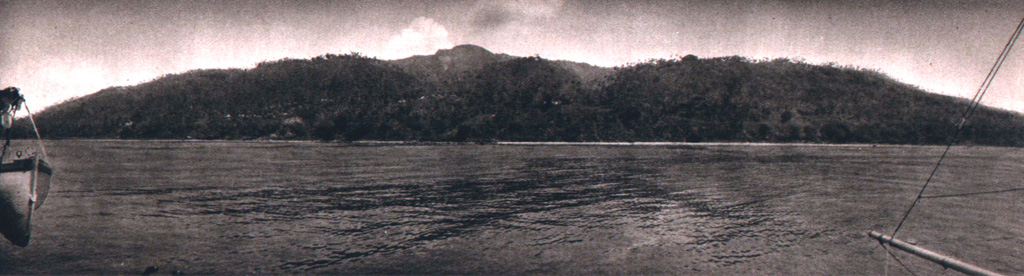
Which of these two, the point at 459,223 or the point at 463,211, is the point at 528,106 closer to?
the point at 463,211

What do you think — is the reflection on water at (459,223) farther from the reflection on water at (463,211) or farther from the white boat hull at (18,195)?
the white boat hull at (18,195)

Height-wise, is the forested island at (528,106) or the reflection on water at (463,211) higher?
the forested island at (528,106)

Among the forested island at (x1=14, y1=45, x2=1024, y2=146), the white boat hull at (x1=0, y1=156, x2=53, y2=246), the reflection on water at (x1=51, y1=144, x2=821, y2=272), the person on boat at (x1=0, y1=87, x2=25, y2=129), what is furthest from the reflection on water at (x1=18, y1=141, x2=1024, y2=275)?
the forested island at (x1=14, y1=45, x2=1024, y2=146)

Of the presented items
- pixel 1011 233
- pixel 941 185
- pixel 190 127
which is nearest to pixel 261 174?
pixel 1011 233

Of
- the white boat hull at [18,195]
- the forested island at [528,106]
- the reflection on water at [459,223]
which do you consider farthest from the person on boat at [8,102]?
the forested island at [528,106]

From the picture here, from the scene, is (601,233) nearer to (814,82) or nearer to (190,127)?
(190,127)

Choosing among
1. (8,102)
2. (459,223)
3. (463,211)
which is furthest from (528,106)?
(8,102)
